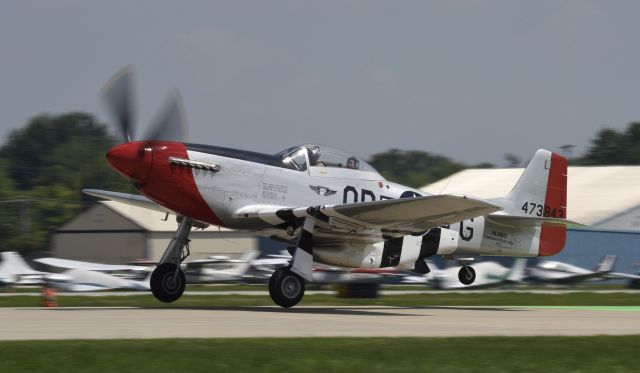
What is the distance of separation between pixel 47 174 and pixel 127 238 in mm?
63910

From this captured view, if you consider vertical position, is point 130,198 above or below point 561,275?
above

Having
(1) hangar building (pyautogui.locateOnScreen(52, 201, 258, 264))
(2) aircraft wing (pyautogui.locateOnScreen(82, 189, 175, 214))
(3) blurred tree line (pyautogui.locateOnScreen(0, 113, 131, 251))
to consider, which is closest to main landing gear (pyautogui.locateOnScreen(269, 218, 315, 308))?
(2) aircraft wing (pyautogui.locateOnScreen(82, 189, 175, 214))

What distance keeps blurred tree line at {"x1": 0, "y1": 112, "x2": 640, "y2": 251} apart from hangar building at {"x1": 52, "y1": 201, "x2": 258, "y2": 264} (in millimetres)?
16618

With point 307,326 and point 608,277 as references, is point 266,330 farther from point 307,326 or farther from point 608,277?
point 608,277

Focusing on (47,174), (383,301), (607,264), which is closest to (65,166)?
(47,174)

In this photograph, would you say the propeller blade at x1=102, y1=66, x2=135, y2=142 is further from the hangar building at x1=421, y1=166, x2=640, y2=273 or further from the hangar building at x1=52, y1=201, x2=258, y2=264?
the hangar building at x1=52, y1=201, x2=258, y2=264

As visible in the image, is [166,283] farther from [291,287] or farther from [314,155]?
[314,155]

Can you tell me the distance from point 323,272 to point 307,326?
1732 cm

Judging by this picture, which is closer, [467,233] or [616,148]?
[467,233]

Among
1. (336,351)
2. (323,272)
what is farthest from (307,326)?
(323,272)

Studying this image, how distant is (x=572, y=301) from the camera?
2752cm

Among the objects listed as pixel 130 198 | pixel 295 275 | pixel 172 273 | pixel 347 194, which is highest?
pixel 347 194

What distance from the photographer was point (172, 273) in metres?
19.9

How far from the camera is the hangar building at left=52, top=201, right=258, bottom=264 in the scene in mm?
56469
